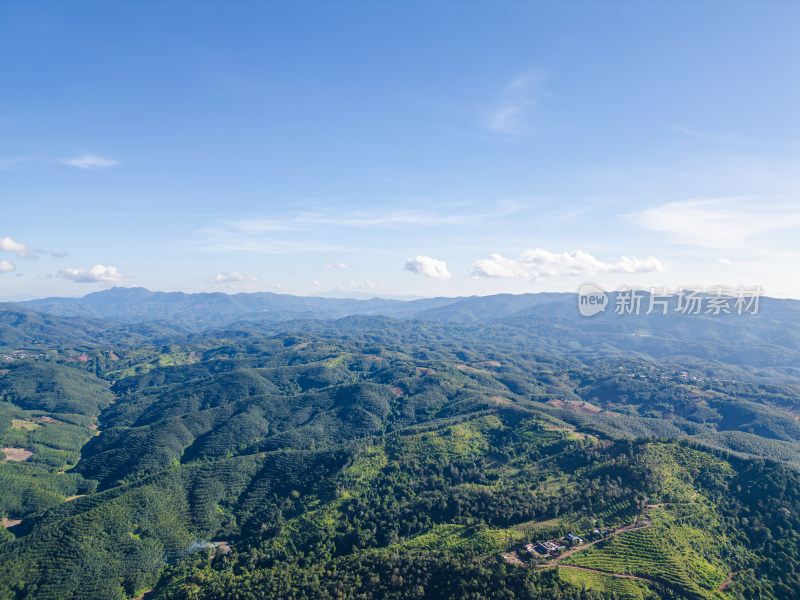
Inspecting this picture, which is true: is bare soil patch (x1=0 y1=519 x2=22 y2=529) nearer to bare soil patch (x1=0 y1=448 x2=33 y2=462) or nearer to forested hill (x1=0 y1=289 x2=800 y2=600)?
forested hill (x1=0 y1=289 x2=800 y2=600)

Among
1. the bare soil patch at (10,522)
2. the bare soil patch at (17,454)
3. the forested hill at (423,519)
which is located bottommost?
the bare soil patch at (10,522)

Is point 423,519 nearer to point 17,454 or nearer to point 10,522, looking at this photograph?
point 10,522

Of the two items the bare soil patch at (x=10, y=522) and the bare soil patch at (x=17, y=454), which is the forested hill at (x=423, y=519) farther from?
the bare soil patch at (x=17, y=454)

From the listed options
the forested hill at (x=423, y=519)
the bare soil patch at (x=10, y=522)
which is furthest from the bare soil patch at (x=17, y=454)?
the bare soil patch at (x=10, y=522)

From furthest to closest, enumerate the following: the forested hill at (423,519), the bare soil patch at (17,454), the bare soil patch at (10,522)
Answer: the bare soil patch at (17,454)
the bare soil patch at (10,522)
the forested hill at (423,519)

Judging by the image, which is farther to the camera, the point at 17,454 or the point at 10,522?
the point at 17,454

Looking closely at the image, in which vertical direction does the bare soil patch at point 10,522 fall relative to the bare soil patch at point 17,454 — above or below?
below

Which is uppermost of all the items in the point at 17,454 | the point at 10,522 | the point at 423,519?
the point at 423,519

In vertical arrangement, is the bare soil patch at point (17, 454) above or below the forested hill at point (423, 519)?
below

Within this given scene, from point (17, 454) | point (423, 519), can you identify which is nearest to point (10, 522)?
point (17, 454)

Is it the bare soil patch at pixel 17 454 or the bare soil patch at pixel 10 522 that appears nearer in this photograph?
the bare soil patch at pixel 10 522

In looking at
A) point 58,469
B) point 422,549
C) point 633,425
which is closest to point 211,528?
point 422,549

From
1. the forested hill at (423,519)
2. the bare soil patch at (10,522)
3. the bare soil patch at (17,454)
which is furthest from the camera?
the bare soil patch at (17,454)
